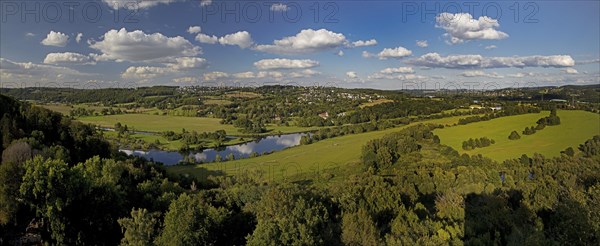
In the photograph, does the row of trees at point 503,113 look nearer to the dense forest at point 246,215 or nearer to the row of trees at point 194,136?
the dense forest at point 246,215

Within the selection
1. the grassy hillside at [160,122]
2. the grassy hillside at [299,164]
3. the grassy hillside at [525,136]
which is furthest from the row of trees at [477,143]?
the grassy hillside at [160,122]

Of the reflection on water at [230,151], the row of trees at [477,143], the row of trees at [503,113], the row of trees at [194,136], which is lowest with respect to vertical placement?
the reflection on water at [230,151]

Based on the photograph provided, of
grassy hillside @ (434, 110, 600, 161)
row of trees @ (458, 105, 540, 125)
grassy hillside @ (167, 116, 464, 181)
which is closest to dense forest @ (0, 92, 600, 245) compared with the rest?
grassy hillside @ (167, 116, 464, 181)

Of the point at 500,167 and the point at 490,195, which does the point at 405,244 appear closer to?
the point at 490,195

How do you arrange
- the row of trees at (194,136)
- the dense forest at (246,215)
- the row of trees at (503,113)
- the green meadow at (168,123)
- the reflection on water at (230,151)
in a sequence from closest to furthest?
the dense forest at (246,215) < the row of trees at (503,113) < the reflection on water at (230,151) < the row of trees at (194,136) < the green meadow at (168,123)

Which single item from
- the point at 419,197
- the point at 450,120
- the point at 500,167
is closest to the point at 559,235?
the point at 419,197

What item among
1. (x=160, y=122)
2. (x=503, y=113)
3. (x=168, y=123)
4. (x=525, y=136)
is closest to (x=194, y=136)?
(x=168, y=123)
